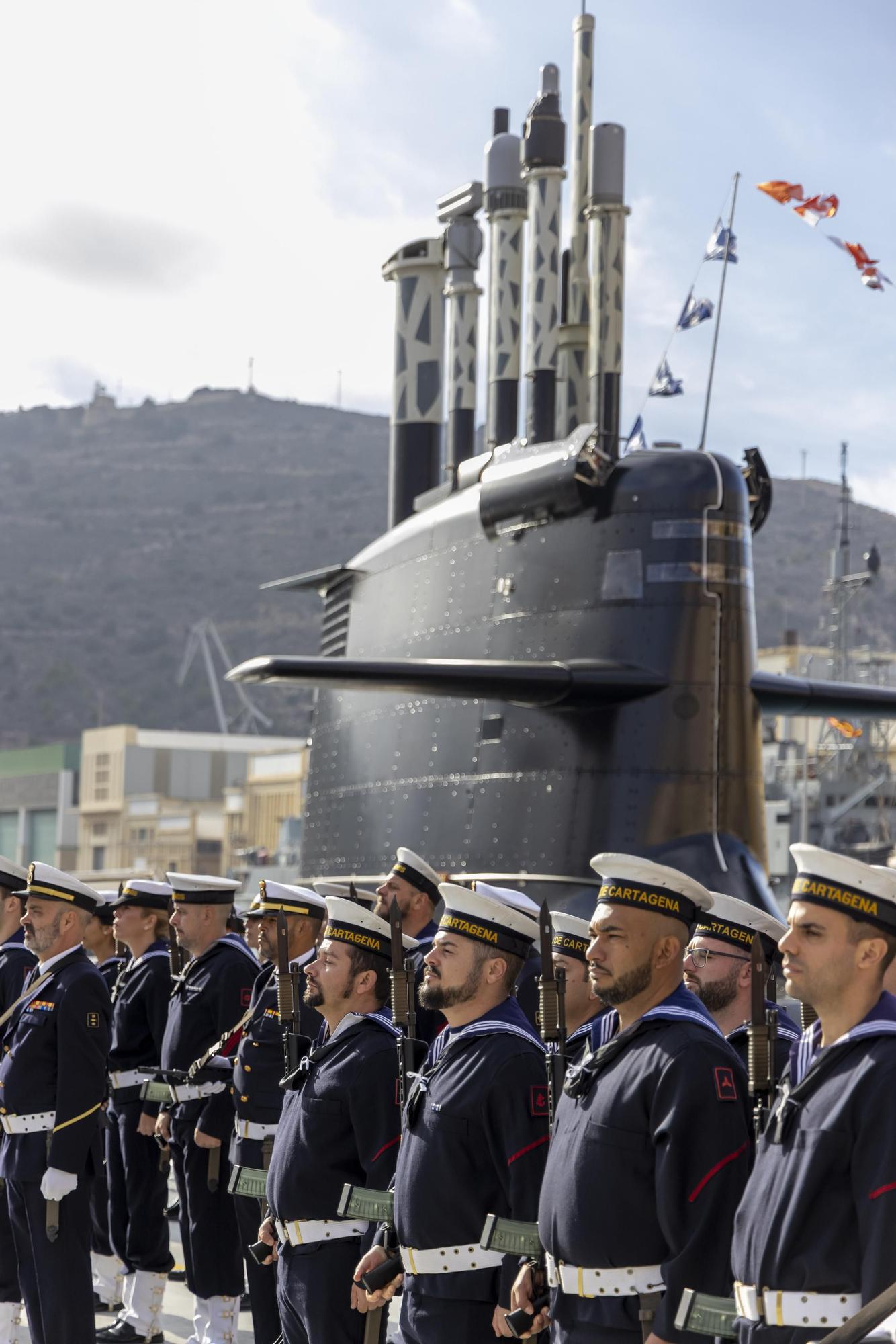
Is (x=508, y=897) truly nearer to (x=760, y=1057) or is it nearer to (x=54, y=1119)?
(x=54, y=1119)

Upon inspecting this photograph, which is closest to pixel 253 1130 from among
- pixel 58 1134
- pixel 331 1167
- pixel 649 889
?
pixel 58 1134

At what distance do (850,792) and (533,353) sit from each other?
3192 centimetres

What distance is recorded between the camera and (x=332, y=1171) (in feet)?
18.7

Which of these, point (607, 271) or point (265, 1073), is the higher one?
point (607, 271)

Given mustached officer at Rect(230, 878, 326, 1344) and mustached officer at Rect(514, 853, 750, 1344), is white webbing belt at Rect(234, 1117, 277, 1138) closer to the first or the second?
mustached officer at Rect(230, 878, 326, 1344)

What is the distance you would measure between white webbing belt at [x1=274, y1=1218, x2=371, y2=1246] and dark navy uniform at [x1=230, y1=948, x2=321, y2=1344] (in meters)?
1.37

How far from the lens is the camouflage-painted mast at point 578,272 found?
14.7 m

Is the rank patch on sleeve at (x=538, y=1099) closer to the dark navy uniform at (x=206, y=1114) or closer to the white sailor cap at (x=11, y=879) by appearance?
the dark navy uniform at (x=206, y=1114)

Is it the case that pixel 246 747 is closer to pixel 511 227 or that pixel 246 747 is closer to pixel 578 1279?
pixel 511 227

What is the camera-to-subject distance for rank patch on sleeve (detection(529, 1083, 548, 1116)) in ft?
16.6

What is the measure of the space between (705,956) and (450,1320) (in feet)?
4.31

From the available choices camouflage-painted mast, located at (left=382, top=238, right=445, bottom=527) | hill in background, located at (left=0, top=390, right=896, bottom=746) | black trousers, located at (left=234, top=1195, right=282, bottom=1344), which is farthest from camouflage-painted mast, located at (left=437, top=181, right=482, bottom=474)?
hill in background, located at (left=0, top=390, right=896, bottom=746)

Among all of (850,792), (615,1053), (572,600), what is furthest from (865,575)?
(615,1053)

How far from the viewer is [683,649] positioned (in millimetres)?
10852
